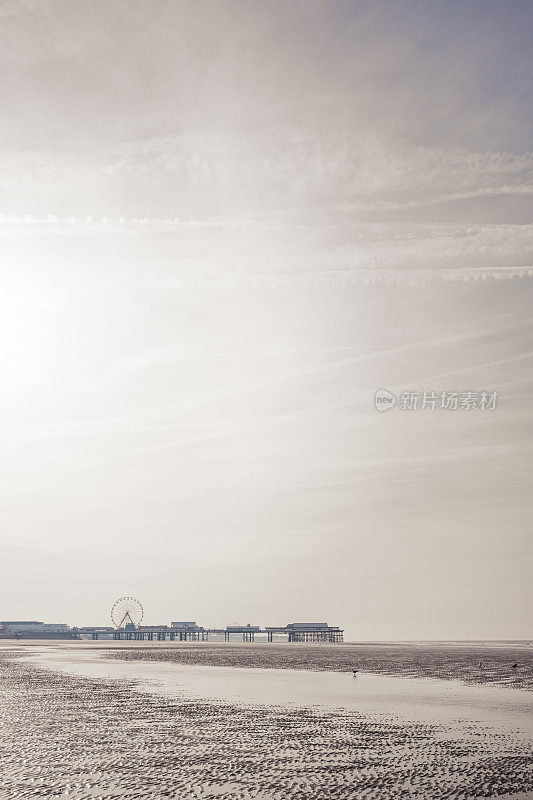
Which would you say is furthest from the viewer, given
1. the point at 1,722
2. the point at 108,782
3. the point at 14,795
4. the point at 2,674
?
the point at 2,674

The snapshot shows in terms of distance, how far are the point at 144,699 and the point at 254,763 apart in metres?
25.8

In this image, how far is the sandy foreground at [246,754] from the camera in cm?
2653

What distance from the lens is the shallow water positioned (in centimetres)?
4688

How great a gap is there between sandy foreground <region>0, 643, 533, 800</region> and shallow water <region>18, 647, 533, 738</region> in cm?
171

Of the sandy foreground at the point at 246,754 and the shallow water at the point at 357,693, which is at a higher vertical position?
the shallow water at the point at 357,693

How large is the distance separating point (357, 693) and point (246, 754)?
31331 mm

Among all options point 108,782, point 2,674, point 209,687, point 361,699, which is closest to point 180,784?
point 108,782

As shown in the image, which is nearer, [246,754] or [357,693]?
[246,754]

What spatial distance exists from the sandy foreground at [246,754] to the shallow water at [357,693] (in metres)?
1.71

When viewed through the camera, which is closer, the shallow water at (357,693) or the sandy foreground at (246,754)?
the sandy foreground at (246,754)

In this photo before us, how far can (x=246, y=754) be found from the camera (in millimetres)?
32844

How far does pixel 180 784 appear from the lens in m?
27.1

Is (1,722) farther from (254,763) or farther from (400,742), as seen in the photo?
(400,742)

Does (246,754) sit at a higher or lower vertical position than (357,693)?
lower
